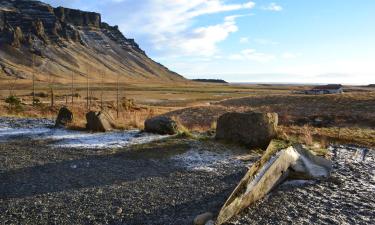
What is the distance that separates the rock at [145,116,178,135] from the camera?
22062 millimetres

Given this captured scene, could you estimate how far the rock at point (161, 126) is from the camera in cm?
2206

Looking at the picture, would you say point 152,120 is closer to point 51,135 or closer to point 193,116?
point 51,135

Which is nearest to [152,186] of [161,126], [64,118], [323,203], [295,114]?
[323,203]

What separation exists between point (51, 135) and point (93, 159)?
6.70 m

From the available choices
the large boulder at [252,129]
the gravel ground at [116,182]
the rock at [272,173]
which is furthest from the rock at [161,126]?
the rock at [272,173]

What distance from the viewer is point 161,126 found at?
22.2 meters

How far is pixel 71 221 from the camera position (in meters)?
9.86

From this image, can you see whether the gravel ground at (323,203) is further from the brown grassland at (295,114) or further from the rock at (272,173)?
the brown grassland at (295,114)

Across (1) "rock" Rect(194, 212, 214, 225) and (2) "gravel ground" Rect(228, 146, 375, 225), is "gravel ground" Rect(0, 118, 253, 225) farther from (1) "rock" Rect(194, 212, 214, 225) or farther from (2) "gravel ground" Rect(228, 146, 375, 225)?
(2) "gravel ground" Rect(228, 146, 375, 225)

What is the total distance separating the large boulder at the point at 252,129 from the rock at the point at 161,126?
378 cm

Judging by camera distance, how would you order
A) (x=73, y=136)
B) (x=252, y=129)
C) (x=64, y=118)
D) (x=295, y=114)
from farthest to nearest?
1. (x=295, y=114)
2. (x=64, y=118)
3. (x=73, y=136)
4. (x=252, y=129)

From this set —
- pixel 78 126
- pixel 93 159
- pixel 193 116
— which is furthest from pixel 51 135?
pixel 193 116

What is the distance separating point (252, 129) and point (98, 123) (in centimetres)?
866

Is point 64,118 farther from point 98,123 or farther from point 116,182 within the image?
point 116,182
